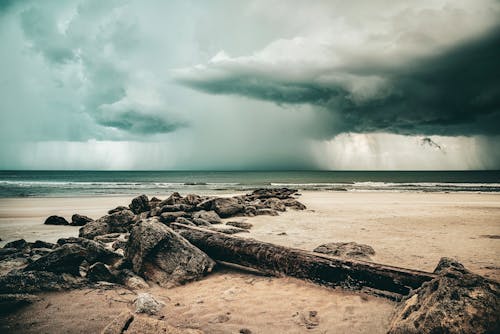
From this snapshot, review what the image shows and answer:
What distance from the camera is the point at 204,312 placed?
4438 millimetres

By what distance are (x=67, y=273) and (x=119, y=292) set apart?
3.91 feet

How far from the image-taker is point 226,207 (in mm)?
13531

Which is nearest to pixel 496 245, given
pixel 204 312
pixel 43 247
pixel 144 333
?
pixel 204 312

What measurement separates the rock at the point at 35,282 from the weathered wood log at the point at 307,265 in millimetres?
2575

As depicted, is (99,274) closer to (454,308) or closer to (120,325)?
(120,325)

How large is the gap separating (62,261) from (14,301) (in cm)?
112

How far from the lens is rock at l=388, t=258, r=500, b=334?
2.86 metres

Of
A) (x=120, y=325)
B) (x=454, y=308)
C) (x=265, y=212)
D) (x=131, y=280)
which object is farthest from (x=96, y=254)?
(x=265, y=212)

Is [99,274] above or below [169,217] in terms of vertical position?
below

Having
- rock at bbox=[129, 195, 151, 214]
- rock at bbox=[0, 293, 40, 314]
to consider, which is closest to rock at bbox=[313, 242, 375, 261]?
rock at bbox=[0, 293, 40, 314]

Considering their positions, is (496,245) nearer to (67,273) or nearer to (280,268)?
(280,268)

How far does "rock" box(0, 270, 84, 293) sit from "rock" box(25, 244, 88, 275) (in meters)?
0.17

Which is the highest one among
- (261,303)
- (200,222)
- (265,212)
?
(200,222)

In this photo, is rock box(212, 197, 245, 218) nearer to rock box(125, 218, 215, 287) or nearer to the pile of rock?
the pile of rock
